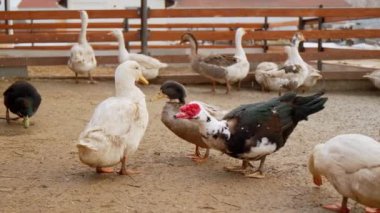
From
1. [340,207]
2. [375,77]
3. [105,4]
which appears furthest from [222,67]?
[105,4]

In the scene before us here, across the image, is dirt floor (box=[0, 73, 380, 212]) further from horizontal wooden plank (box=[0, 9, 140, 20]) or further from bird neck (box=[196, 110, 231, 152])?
horizontal wooden plank (box=[0, 9, 140, 20])

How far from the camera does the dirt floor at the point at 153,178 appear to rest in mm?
3238

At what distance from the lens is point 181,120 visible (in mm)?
4285

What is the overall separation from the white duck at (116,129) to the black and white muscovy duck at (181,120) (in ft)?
1.49

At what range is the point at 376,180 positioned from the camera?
8.86 feet

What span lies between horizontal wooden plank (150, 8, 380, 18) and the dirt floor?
4092mm

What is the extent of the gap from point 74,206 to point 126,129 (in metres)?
0.72

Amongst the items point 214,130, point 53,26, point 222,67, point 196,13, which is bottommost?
point 222,67

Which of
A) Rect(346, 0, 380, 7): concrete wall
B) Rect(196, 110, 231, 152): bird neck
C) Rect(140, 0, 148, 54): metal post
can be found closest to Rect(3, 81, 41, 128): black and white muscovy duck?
Rect(196, 110, 231, 152): bird neck

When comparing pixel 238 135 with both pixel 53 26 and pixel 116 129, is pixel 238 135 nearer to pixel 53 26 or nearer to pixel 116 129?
pixel 116 129

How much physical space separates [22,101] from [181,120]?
78.8 inches

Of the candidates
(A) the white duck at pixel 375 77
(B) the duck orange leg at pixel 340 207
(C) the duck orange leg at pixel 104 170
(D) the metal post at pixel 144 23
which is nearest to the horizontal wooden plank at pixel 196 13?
(D) the metal post at pixel 144 23

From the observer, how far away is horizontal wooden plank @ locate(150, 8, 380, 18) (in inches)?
382

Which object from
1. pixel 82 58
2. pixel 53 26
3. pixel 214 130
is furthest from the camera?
pixel 53 26
